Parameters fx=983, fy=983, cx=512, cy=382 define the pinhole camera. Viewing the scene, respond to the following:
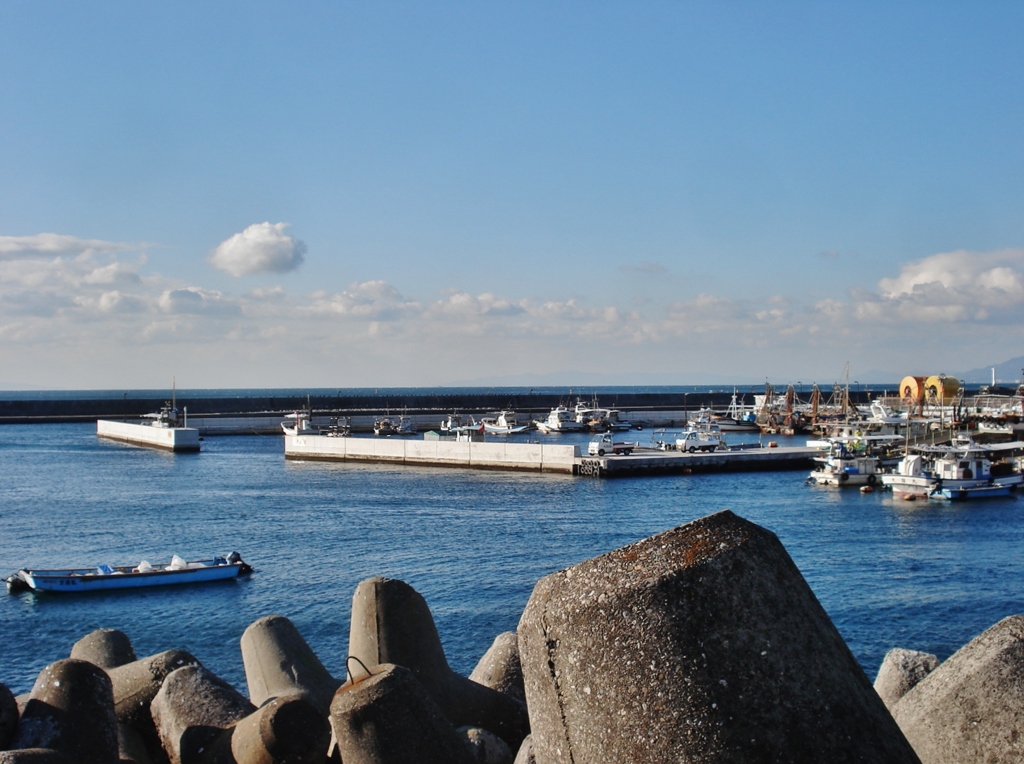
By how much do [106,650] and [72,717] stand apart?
12.6ft

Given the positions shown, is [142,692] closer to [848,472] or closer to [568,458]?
[848,472]

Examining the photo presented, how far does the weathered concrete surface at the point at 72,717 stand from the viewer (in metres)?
6.99

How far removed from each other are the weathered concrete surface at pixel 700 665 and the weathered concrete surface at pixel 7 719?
521cm

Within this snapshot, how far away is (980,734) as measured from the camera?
501cm

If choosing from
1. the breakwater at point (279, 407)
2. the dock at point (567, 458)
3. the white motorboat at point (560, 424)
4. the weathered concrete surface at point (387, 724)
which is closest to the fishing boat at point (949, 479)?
the dock at point (567, 458)

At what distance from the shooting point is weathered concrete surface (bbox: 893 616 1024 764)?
495 cm

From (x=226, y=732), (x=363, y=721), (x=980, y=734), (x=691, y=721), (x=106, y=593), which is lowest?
(x=106, y=593)

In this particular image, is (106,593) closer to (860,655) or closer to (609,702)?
(860,655)

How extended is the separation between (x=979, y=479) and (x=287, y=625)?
5519 cm

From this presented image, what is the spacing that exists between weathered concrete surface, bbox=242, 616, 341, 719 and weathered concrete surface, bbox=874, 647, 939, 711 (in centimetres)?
505

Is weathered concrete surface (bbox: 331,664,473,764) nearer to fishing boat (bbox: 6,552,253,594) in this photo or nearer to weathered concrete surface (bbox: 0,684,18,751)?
weathered concrete surface (bbox: 0,684,18,751)

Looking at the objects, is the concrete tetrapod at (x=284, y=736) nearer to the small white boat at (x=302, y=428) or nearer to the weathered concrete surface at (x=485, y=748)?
the weathered concrete surface at (x=485, y=748)

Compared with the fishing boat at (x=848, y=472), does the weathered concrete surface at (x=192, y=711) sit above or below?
above

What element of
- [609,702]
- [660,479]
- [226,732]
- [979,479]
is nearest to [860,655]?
[226,732]
